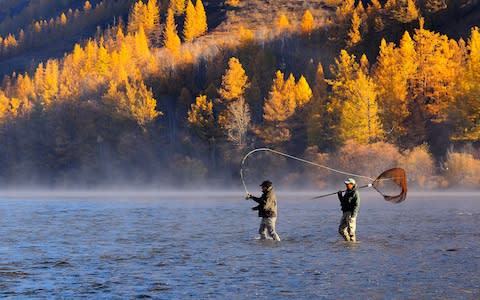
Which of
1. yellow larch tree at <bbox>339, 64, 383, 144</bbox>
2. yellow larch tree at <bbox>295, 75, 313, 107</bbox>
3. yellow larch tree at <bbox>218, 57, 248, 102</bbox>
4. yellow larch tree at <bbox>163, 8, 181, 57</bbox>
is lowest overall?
yellow larch tree at <bbox>339, 64, 383, 144</bbox>

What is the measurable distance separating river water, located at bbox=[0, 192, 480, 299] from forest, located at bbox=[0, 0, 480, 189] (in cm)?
4624

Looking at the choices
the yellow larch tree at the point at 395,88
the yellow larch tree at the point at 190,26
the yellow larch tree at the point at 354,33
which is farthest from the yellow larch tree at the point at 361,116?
the yellow larch tree at the point at 190,26

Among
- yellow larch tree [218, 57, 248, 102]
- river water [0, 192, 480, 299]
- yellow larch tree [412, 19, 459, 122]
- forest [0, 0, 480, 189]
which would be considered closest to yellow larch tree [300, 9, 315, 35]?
forest [0, 0, 480, 189]

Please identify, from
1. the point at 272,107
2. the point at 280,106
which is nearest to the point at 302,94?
the point at 280,106

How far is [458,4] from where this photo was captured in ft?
440

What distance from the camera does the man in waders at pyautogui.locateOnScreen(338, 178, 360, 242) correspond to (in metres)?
29.2

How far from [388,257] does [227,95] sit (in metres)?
89.0

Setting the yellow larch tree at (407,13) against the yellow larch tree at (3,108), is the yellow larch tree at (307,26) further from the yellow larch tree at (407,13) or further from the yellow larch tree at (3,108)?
the yellow larch tree at (3,108)

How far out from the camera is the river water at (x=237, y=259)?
1923cm

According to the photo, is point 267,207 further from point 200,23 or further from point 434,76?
point 200,23

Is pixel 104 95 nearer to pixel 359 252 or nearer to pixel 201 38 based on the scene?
pixel 201 38

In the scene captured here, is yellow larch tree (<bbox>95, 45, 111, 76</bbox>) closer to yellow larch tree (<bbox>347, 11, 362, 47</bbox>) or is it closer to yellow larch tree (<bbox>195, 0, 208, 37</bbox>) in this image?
yellow larch tree (<bbox>195, 0, 208, 37</bbox>)

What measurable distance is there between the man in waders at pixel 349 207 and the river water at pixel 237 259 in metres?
0.51

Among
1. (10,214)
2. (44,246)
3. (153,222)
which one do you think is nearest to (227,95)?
(10,214)
